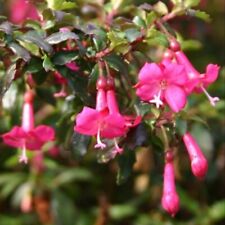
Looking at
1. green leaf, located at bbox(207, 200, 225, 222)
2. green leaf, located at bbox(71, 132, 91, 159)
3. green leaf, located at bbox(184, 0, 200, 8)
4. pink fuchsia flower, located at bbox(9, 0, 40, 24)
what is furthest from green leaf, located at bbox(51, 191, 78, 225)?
green leaf, located at bbox(184, 0, 200, 8)

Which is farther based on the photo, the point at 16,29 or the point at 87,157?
the point at 87,157

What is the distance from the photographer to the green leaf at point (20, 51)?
3.67 ft

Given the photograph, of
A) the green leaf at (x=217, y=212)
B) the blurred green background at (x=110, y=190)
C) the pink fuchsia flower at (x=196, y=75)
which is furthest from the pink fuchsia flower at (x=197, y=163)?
the green leaf at (x=217, y=212)

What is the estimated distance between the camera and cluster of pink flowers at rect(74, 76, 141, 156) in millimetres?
1052

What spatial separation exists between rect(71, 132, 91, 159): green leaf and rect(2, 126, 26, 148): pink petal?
101mm

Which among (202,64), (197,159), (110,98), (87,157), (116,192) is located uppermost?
(110,98)

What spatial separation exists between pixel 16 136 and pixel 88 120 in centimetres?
26

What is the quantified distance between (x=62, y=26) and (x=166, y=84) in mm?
239

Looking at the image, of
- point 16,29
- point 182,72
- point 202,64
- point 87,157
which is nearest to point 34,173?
point 87,157

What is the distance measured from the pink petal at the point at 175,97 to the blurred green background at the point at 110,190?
0.84 metres

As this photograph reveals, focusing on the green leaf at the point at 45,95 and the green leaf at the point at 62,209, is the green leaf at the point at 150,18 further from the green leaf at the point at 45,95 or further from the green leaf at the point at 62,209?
the green leaf at the point at 62,209

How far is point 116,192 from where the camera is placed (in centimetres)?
228

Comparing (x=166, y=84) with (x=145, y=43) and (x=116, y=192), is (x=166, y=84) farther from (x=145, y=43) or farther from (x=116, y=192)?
(x=116, y=192)

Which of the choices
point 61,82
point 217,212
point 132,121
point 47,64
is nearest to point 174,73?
point 132,121
